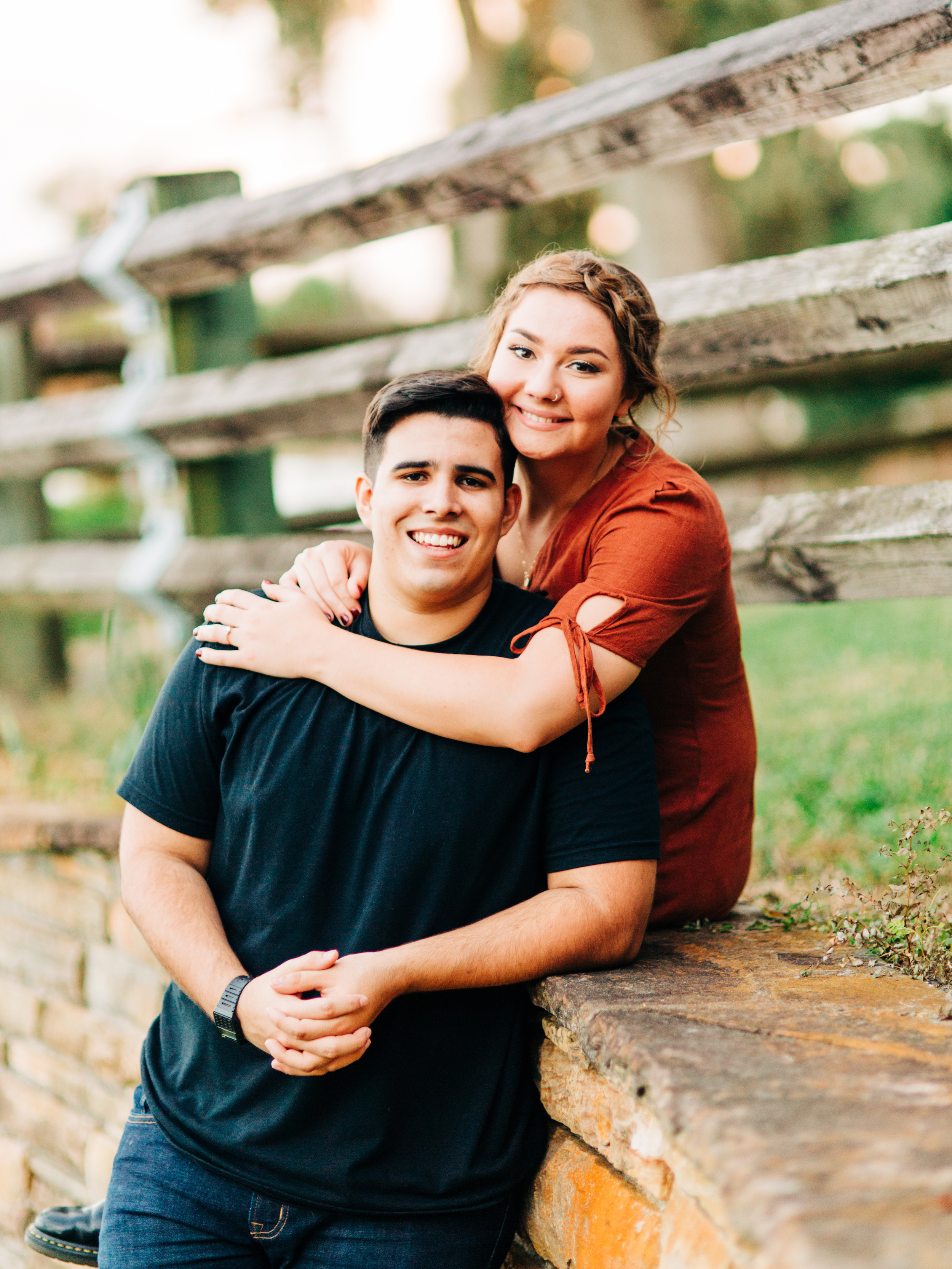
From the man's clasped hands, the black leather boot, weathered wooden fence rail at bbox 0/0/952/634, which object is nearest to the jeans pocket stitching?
the man's clasped hands

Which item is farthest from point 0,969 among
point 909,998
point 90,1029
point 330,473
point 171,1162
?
point 330,473

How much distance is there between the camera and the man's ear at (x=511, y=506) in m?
2.09

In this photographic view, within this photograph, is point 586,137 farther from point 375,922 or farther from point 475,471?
point 375,922

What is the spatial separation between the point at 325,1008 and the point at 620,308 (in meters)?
1.33

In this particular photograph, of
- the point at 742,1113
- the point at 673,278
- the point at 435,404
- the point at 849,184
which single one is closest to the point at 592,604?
the point at 435,404

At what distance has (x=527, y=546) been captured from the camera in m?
2.33

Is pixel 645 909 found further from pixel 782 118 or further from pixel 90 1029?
pixel 90 1029

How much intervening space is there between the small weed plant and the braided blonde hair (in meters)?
0.89

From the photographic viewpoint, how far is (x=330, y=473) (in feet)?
36.5

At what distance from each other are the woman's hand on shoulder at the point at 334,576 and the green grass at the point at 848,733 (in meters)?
1.25

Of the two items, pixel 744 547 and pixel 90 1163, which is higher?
pixel 744 547

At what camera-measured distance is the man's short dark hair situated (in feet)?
6.57

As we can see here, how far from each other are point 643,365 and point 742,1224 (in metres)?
1.55

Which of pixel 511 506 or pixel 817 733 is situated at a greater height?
pixel 511 506
